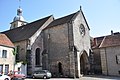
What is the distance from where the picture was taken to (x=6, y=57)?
29.2m

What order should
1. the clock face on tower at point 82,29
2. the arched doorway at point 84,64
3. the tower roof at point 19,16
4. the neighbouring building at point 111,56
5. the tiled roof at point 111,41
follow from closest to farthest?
the neighbouring building at point 111,56 < the tiled roof at point 111,41 < the clock face on tower at point 82,29 < the arched doorway at point 84,64 < the tower roof at point 19,16

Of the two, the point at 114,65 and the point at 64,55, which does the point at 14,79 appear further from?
the point at 114,65

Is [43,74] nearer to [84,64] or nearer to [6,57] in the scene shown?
[6,57]

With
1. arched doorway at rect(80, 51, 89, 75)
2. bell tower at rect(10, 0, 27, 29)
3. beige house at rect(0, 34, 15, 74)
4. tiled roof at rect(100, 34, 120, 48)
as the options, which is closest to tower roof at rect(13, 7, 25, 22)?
bell tower at rect(10, 0, 27, 29)

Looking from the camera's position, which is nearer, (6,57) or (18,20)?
(6,57)

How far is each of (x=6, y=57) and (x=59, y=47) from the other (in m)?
10.1

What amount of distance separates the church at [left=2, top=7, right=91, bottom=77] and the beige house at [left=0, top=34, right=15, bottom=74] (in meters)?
2.61

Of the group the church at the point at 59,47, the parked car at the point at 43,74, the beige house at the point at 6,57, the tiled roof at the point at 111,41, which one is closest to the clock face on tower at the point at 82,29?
the church at the point at 59,47

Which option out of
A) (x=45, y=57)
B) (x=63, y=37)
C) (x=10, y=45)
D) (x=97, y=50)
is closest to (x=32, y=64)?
(x=45, y=57)

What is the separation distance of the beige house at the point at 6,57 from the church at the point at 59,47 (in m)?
2.61

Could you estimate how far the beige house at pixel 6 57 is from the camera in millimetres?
28359

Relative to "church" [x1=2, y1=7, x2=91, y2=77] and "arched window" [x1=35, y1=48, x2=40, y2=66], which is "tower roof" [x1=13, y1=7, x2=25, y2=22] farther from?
"arched window" [x1=35, y1=48, x2=40, y2=66]

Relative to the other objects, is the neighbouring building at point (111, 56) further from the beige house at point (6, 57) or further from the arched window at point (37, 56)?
the beige house at point (6, 57)

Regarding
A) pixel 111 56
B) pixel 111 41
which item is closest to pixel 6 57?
pixel 111 56
